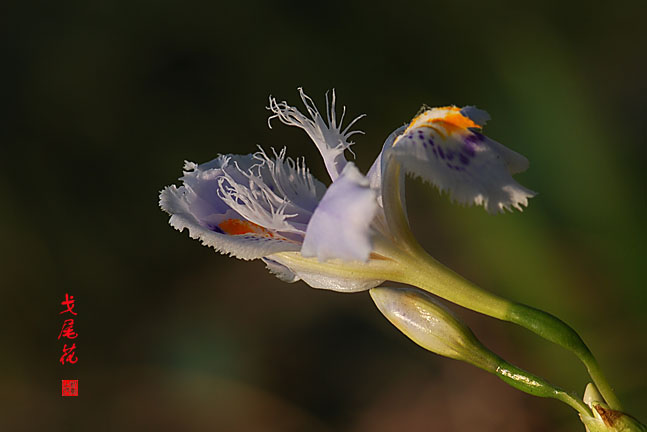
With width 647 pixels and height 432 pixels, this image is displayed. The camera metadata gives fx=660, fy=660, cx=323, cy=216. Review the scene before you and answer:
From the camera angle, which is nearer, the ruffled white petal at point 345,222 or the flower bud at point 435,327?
the ruffled white petal at point 345,222

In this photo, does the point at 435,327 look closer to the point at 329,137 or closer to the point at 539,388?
the point at 539,388

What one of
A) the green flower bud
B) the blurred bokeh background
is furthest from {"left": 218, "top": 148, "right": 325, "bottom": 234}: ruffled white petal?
the blurred bokeh background

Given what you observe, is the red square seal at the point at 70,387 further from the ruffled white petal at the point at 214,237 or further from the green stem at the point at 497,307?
the green stem at the point at 497,307

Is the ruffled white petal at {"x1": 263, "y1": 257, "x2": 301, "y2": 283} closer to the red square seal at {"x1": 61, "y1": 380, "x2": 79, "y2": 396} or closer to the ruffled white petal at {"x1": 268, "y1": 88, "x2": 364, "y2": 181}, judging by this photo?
the ruffled white petal at {"x1": 268, "y1": 88, "x2": 364, "y2": 181}

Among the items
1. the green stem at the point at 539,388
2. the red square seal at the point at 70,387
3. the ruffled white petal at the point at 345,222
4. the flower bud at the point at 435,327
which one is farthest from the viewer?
the red square seal at the point at 70,387

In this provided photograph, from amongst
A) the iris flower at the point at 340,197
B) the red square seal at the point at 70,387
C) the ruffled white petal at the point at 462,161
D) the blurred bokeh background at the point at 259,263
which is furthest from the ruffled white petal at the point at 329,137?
the red square seal at the point at 70,387

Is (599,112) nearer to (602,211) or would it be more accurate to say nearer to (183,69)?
(602,211)

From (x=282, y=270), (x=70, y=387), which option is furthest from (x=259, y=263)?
(x=282, y=270)

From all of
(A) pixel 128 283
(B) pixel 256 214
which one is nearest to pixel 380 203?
(B) pixel 256 214
